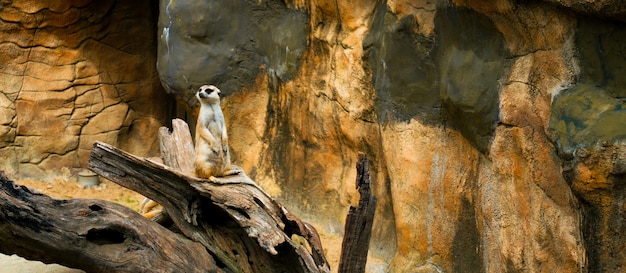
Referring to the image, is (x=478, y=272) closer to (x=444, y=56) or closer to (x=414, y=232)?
(x=414, y=232)

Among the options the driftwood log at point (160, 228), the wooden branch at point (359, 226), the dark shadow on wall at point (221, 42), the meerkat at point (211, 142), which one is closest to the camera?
the wooden branch at point (359, 226)

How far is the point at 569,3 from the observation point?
18.2ft

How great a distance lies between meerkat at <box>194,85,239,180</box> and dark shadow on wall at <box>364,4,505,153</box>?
56.4 inches

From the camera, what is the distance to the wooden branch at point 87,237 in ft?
20.7

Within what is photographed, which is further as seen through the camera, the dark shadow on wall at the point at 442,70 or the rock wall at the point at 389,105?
the dark shadow on wall at the point at 442,70

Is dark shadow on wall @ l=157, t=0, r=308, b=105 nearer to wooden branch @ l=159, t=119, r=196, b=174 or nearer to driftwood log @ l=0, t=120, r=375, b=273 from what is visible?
wooden branch @ l=159, t=119, r=196, b=174

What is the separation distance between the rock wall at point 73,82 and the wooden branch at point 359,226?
6500 millimetres

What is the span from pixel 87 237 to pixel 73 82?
16.0 ft

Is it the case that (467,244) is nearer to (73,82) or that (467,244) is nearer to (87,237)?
(87,237)

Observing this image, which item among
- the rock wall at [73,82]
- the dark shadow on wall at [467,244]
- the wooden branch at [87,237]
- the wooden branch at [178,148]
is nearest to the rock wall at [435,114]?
the dark shadow on wall at [467,244]

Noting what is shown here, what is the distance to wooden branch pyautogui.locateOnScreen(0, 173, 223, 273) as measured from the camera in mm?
6324

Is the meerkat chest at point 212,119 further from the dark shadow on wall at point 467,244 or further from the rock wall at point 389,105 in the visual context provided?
the dark shadow on wall at point 467,244

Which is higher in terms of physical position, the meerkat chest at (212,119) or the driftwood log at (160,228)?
the meerkat chest at (212,119)

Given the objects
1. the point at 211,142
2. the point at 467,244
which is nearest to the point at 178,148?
the point at 211,142
